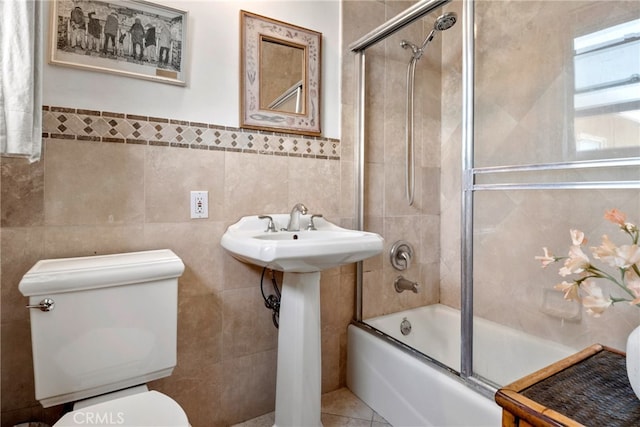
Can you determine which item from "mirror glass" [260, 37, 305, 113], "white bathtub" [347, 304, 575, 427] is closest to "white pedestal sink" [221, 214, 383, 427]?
Answer: "white bathtub" [347, 304, 575, 427]

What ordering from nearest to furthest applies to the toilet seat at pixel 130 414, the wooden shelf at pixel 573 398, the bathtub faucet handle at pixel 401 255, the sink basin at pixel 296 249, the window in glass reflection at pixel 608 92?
the wooden shelf at pixel 573 398 → the toilet seat at pixel 130 414 → the sink basin at pixel 296 249 → the window in glass reflection at pixel 608 92 → the bathtub faucet handle at pixel 401 255

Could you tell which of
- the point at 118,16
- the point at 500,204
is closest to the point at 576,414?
the point at 500,204

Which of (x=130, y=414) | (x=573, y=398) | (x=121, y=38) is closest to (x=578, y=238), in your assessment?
(x=573, y=398)

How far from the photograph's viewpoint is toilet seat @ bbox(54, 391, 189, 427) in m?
0.89

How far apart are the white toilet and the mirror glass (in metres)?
0.87

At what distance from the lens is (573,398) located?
71cm

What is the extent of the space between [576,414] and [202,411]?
1364mm

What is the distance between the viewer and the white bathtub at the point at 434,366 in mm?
1242

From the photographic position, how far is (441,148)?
2090mm

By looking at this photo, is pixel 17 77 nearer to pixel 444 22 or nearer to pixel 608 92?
pixel 444 22

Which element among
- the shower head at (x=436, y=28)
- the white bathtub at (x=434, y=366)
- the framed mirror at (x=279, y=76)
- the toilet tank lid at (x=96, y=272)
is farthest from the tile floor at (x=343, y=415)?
the shower head at (x=436, y=28)

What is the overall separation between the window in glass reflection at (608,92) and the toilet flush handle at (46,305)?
207 cm

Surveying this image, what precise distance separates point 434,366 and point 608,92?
1368 mm

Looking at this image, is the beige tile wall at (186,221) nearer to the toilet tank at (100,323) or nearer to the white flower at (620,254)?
the toilet tank at (100,323)
